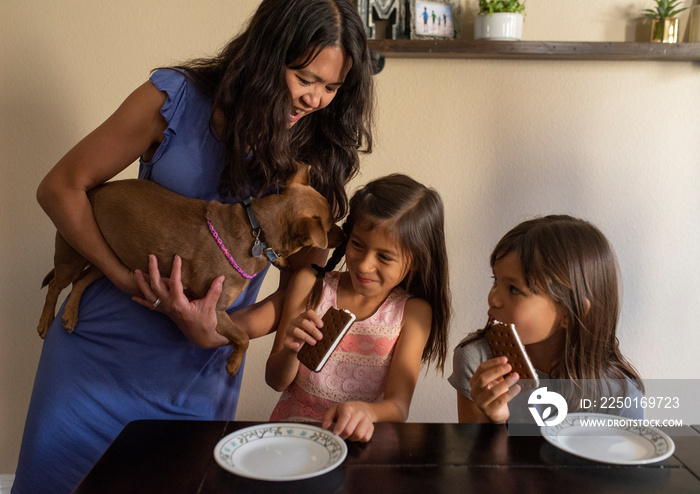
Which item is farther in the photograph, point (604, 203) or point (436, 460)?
point (604, 203)

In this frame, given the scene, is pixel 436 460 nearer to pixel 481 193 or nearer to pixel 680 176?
Answer: pixel 481 193

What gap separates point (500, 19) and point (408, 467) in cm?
162

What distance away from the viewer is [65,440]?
55.1 inches

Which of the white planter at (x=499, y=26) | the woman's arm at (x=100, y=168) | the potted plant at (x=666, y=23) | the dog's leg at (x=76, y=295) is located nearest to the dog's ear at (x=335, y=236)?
the woman's arm at (x=100, y=168)

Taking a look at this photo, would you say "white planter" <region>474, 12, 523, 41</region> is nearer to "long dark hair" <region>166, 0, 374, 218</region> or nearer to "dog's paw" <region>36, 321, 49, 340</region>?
"long dark hair" <region>166, 0, 374, 218</region>

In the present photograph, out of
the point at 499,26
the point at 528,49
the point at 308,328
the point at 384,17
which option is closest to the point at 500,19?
the point at 499,26

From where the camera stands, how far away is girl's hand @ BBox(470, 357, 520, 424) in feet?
4.09

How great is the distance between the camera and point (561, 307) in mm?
1538

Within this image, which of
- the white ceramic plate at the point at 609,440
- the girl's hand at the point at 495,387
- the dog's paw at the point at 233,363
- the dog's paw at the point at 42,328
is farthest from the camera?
the dog's paw at the point at 42,328

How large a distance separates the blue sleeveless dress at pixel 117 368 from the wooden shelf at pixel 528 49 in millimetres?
937

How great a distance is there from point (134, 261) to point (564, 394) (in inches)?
42.6

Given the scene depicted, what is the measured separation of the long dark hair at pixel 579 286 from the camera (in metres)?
1.52

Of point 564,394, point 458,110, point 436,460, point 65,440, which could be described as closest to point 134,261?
point 65,440

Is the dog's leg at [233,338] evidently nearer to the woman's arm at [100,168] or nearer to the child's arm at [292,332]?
the child's arm at [292,332]
